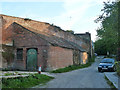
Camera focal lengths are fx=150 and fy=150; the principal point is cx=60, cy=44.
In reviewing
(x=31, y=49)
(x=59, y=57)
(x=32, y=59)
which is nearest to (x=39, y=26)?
(x=31, y=49)

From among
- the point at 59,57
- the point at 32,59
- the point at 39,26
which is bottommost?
the point at 32,59

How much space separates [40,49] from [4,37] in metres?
6.52

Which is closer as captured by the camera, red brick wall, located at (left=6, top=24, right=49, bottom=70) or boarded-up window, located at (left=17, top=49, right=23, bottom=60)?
red brick wall, located at (left=6, top=24, right=49, bottom=70)

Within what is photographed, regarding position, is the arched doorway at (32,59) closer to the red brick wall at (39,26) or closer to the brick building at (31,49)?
the brick building at (31,49)

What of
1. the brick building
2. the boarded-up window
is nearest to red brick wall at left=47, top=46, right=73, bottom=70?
the brick building

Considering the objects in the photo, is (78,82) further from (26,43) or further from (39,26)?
(39,26)

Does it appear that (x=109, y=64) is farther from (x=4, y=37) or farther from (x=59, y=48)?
(x=4, y=37)

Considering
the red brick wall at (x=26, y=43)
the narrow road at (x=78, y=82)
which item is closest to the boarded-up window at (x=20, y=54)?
the red brick wall at (x=26, y=43)

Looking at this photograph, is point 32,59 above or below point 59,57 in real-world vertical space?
below

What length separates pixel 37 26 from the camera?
27.2m

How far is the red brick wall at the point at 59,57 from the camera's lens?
1776 centimetres

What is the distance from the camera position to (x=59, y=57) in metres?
19.7

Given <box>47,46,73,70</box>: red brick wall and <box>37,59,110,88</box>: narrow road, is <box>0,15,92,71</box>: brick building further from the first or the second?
<box>37,59,110,88</box>: narrow road

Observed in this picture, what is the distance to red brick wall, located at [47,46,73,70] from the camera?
58.3ft
